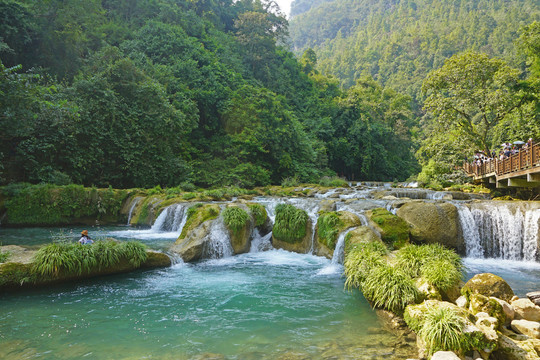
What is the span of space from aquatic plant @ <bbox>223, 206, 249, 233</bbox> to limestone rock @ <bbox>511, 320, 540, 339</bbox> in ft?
27.8

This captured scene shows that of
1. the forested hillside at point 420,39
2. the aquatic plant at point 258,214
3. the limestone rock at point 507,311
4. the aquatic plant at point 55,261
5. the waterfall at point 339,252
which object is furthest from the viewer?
the forested hillside at point 420,39

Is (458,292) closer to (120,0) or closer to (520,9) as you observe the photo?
(120,0)

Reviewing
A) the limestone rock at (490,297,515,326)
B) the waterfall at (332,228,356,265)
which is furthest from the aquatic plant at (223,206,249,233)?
the limestone rock at (490,297,515,326)

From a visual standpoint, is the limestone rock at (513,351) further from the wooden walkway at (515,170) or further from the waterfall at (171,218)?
the waterfall at (171,218)

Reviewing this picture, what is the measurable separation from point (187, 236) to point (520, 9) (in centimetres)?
10899

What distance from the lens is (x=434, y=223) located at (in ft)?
38.1

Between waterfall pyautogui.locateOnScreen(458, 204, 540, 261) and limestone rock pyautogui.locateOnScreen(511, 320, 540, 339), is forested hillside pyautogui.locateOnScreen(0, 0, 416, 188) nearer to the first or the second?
waterfall pyautogui.locateOnScreen(458, 204, 540, 261)

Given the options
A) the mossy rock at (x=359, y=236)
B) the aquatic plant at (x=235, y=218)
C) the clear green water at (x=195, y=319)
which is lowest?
the clear green water at (x=195, y=319)

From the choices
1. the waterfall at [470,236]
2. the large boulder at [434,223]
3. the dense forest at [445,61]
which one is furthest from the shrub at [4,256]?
the dense forest at [445,61]

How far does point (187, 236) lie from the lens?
38.2 feet

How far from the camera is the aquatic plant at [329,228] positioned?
443 inches

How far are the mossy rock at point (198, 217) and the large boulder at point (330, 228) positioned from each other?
12.9 ft

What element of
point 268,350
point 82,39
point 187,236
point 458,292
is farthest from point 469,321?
point 82,39

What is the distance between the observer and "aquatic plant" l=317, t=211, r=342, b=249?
11242 millimetres
